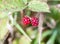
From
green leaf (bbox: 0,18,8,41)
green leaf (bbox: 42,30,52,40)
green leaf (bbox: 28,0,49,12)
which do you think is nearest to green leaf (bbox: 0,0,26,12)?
green leaf (bbox: 28,0,49,12)

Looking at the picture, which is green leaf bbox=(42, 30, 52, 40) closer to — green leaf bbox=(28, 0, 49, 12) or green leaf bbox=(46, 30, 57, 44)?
green leaf bbox=(46, 30, 57, 44)

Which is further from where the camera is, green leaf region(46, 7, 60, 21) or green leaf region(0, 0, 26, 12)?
green leaf region(46, 7, 60, 21)

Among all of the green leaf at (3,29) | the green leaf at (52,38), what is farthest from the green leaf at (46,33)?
the green leaf at (3,29)

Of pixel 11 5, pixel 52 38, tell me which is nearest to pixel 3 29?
pixel 11 5

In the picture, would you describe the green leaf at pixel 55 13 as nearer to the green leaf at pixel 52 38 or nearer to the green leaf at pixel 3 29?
the green leaf at pixel 52 38

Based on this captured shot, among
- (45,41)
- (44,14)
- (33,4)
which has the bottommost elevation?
(45,41)

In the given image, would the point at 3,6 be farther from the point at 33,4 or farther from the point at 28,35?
the point at 28,35

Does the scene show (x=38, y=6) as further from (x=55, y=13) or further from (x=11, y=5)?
(x=55, y=13)

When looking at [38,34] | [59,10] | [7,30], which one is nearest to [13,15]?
[7,30]
